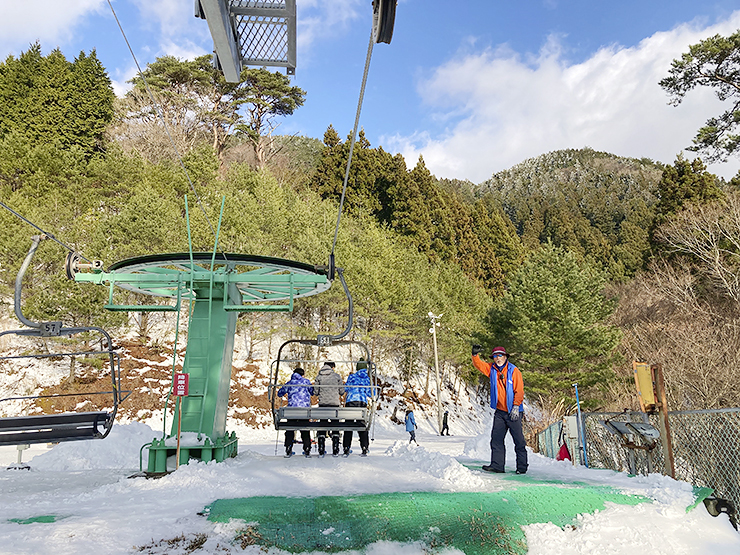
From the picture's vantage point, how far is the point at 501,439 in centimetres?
635

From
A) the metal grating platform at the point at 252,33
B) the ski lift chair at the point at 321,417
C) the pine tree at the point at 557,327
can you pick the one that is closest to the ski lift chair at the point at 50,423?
the ski lift chair at the point at 321,417

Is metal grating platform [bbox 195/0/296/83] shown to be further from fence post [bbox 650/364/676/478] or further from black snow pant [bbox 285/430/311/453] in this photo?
black snow pant [bbox 285/430/311/453]

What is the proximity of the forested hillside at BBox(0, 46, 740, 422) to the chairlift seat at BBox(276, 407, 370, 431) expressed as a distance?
10.8 metres

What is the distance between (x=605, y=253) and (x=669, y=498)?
2165 inches

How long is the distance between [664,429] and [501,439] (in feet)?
5.71

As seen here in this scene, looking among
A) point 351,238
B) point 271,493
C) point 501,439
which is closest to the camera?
point 271,493

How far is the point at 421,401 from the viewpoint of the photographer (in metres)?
31.5

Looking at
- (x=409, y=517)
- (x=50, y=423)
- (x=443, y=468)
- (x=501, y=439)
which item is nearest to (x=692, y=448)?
(x=501, y=439)

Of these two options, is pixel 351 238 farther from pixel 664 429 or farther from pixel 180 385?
pixel 664 429

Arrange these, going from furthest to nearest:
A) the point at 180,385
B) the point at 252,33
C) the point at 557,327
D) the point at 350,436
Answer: the point at 557,327 < the point at 350,436 < the point at 180,385 < the point at 252,33

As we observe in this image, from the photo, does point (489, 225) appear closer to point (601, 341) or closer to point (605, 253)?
point (605, 253)

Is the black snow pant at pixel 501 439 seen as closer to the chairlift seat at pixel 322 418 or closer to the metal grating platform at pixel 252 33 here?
the chairlift seat at pixel 322 418

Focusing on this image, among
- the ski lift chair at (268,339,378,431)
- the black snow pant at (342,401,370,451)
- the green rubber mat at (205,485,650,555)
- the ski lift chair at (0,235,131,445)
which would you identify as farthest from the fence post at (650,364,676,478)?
the ski lift chair at (0,235,131,445)

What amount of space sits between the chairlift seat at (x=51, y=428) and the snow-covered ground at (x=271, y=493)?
21.2 inches
